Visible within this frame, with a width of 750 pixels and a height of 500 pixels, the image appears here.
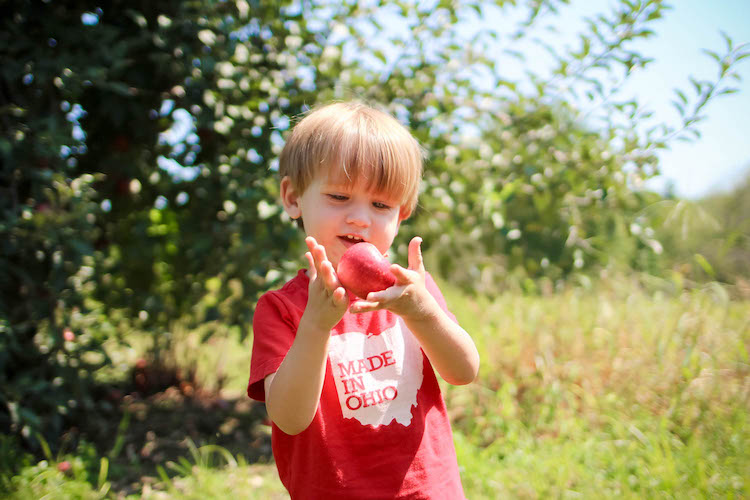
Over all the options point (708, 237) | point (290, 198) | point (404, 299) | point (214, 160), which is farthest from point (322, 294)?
point (708, 237)

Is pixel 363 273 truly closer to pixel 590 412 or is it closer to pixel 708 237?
pixel 590 412

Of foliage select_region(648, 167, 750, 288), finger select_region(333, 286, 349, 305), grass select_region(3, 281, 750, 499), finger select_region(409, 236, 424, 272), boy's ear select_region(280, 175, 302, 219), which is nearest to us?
finger select_region(333, 286, 349, 305)

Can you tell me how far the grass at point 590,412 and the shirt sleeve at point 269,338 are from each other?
1214 mm

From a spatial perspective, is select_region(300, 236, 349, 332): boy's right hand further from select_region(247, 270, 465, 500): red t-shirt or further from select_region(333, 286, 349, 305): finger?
select_region(247, 270, 465, 500): red t-shirt

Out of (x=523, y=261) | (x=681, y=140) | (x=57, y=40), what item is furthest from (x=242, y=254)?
(x=681, y=140)

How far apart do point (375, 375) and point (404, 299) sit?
247 mm

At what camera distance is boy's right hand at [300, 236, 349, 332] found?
Answer: 888mm

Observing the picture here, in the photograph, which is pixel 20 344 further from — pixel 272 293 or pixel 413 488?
pixel 413 488

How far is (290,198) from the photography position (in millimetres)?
1238

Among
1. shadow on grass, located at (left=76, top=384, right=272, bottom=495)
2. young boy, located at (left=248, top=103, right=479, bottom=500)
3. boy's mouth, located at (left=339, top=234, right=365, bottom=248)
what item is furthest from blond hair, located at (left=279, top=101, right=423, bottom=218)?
shadow on grass, located at (left=76, top=384, right=272, bottom=495)

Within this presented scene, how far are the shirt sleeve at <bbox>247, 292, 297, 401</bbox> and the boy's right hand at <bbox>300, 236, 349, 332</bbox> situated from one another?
0.16m

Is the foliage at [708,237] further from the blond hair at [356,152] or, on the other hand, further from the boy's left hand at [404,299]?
the boy's left hand at [404,299]

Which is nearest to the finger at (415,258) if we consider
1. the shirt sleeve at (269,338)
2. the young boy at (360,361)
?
the young boy at (360,361)

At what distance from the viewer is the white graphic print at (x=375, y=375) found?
1.07m
